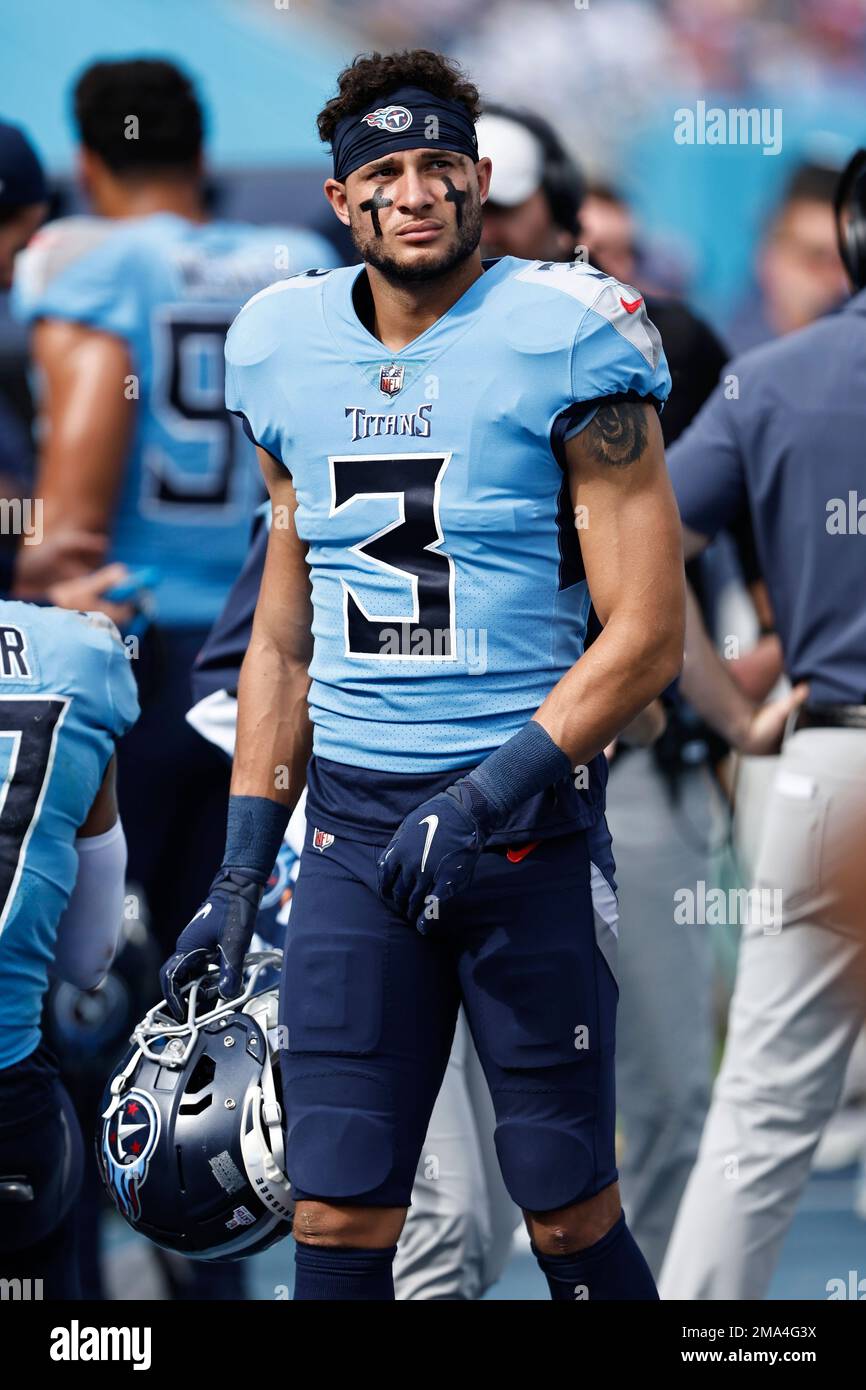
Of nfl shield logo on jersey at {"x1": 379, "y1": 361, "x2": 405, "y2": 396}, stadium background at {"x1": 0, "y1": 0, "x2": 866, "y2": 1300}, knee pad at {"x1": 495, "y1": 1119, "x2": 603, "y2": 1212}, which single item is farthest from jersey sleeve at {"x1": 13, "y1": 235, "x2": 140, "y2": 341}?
knee pad at {"x1": 495, "y1": 1119, "x2": 603, "y2": 1212}

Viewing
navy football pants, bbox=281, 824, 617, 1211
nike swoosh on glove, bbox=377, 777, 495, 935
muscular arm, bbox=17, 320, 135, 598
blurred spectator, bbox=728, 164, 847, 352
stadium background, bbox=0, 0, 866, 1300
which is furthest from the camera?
stadium background, bbox=0, 0, 866, 1300

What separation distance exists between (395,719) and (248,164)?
3.28 metres

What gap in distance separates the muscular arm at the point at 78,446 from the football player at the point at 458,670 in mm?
1977

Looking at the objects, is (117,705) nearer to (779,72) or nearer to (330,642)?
(330,642)

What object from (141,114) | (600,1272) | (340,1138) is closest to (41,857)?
(340,1138)

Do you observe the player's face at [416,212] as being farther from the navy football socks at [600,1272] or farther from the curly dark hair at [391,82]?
the navy football socks at [600,1272]

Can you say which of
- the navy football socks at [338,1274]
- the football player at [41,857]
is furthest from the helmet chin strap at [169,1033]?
the navy football socks at [338,1274]

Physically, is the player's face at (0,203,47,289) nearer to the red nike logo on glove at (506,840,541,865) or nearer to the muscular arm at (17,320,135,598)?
the muscular arm at (17,320,135,598)

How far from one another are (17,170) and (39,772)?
1.88 metres

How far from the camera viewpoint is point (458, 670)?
8.65 feet

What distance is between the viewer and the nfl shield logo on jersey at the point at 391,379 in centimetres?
265

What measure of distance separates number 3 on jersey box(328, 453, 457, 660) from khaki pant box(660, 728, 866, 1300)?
1.03 metres

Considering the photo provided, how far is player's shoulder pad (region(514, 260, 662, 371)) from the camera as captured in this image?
2.56m
